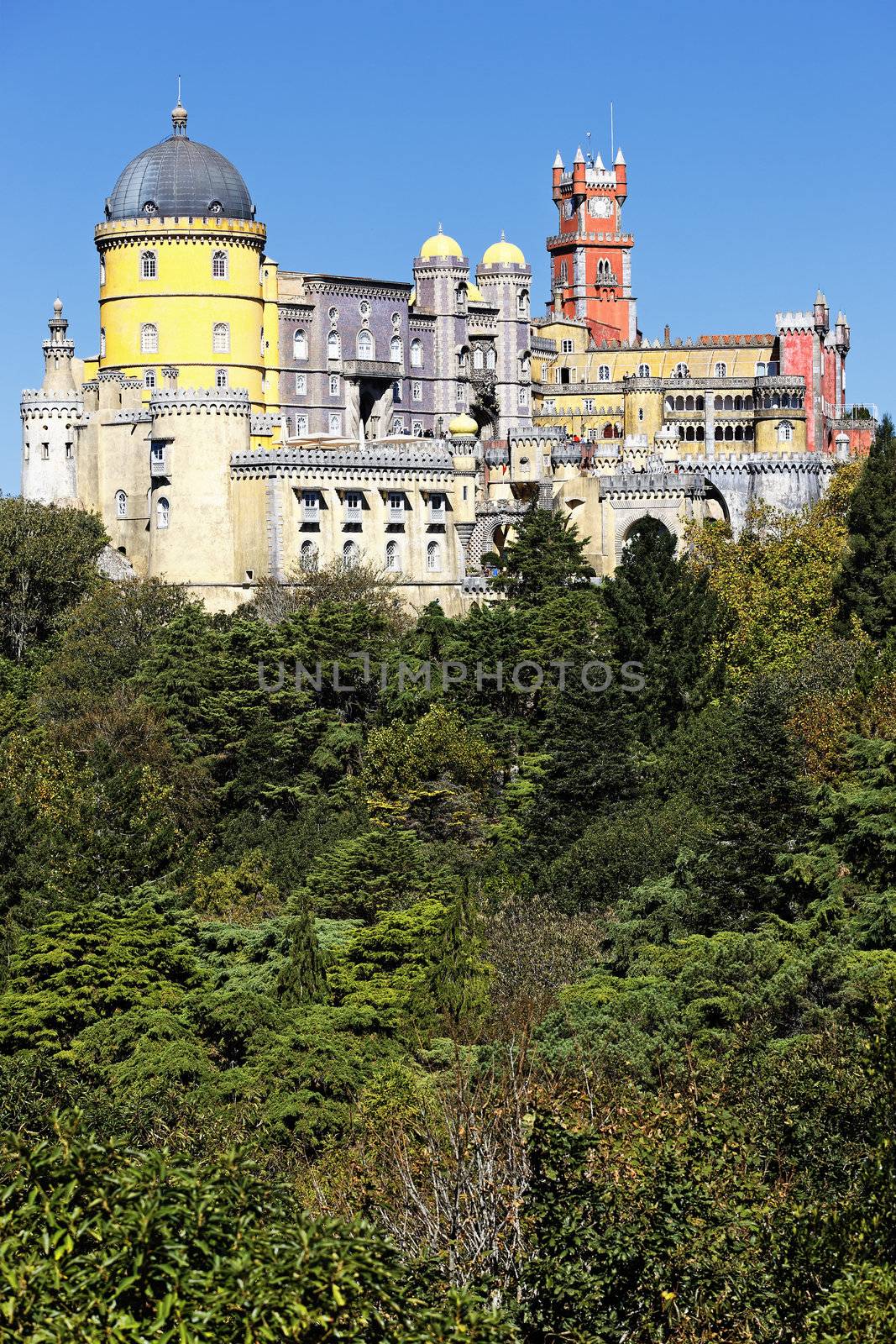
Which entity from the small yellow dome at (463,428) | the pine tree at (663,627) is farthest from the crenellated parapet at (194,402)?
the pine tree at (663,627)

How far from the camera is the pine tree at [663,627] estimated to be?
60.8m

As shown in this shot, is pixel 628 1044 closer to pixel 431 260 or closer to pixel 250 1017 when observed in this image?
pixel 250 1017

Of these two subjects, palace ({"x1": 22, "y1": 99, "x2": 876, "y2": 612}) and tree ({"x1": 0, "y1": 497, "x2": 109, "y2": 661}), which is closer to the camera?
tree ({"x1": 0, "y1": 497, "x2": 109, "y2": 661})

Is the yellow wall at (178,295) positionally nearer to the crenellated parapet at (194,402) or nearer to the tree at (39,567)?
the crenellated parapet at (194,402)

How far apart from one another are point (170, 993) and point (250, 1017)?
2629 mm

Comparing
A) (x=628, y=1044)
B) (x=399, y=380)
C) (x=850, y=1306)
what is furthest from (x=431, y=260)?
(x=850, y=1306)

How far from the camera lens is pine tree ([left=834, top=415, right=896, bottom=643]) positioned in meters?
63.9

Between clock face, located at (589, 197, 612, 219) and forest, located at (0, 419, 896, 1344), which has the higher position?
clock face, located at (589, 197, 612, 219)

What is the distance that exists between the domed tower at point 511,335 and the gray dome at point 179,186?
559 inches

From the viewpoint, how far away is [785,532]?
7012 cm

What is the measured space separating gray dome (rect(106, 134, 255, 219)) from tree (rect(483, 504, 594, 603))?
16.7 metres

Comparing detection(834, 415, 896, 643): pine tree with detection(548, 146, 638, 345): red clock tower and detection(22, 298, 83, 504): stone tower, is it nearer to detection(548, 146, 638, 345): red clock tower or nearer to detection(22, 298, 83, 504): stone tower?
detection(22, 298, 83, 504): stone tower

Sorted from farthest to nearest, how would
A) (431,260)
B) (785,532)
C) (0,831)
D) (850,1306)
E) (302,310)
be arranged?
(431,260)
(302,310)
(785,532)
(0,831)
(850,1306)

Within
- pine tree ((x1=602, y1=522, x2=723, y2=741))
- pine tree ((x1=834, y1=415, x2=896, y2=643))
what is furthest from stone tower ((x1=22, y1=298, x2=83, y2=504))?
pine tree ((x1=834, y1=415, x2=896, y2=643))
